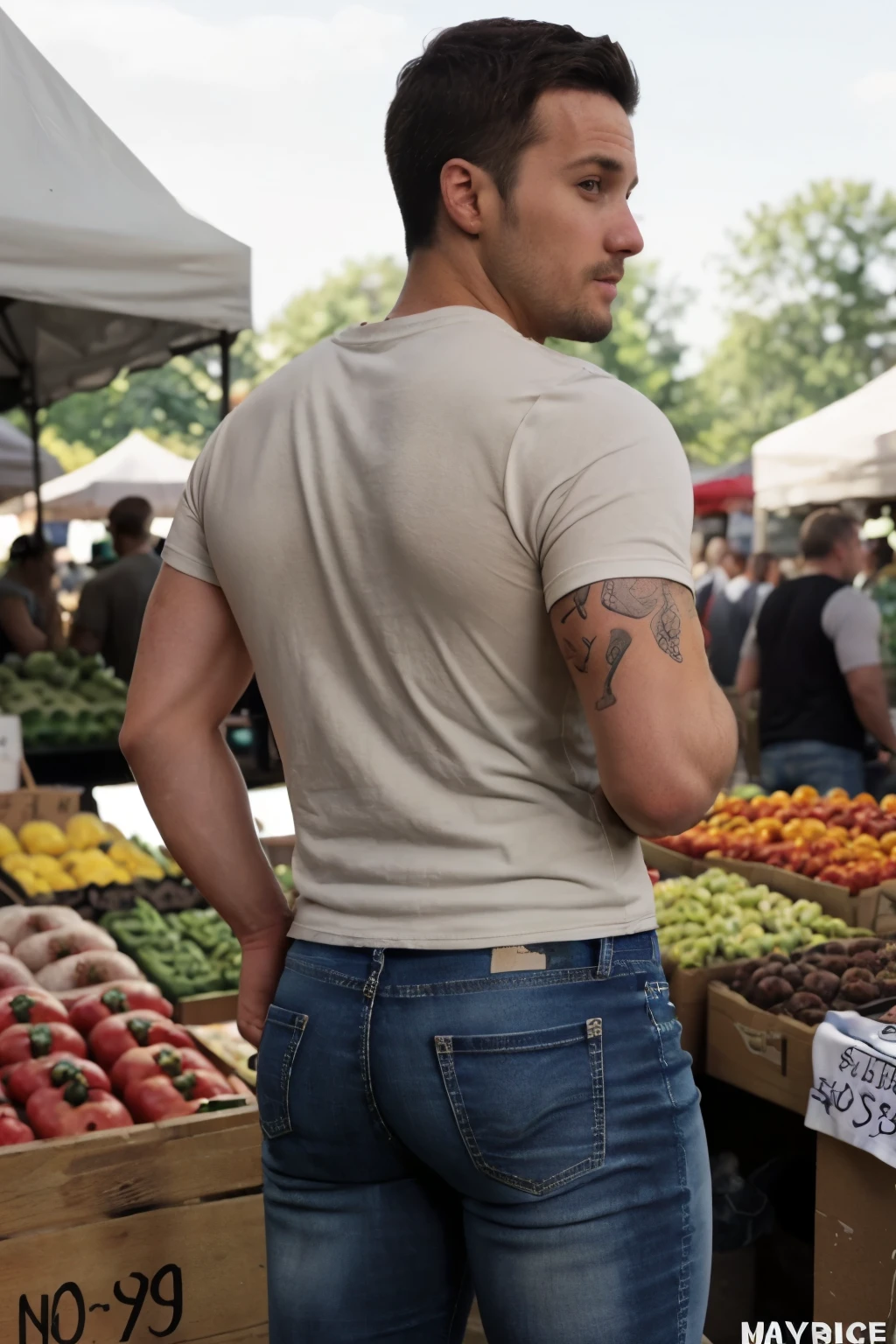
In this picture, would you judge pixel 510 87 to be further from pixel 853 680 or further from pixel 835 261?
pixel 835 261

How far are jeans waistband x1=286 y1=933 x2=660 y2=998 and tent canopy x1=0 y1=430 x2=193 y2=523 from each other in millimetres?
17707

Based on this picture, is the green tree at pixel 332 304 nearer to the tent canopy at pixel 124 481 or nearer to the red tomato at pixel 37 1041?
the tent canopy at pixel 124 481

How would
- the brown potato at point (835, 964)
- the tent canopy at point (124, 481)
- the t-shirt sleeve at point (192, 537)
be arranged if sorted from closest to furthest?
the t-shirt sleeve at point (192, 537) < the brown potato at point (835, 964) < the tent canopy at point (124, 481)

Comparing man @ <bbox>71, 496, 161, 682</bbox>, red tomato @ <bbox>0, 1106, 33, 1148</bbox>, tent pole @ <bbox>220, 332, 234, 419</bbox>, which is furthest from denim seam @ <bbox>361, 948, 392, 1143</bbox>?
man @ <bbox>71, 496, 161, 682</bbox>

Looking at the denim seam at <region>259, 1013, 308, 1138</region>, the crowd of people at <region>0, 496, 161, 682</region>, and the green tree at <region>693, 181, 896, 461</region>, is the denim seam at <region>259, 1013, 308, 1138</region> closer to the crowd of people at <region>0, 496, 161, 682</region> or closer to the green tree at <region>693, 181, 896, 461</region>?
the crowd of people at <region>0, 496, 161, 682</region>

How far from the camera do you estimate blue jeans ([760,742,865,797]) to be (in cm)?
612

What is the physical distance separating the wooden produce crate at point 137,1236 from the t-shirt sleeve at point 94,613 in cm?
548

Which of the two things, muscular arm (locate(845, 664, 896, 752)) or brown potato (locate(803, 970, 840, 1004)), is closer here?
brown potato (locate(803, 970, 840, 1004))

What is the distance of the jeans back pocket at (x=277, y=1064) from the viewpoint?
145 cm

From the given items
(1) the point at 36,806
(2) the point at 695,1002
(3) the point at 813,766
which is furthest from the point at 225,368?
(2) the point at 695,1002

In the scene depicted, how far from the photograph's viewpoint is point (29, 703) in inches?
270

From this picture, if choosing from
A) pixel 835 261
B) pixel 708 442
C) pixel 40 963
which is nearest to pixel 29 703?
pixel 40 963

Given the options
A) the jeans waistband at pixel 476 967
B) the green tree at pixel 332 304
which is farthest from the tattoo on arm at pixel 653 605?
the green tree at pixel 332 304

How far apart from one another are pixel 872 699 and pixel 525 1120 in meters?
4.85
